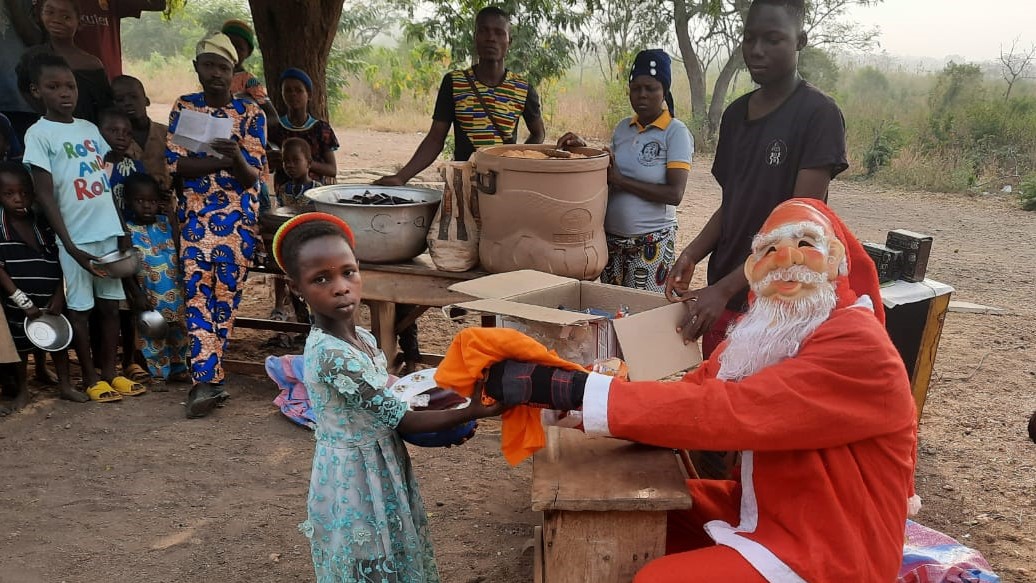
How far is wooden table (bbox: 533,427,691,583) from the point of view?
197 cm

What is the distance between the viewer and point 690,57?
16688 millimetres

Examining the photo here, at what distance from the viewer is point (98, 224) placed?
4.41 meters

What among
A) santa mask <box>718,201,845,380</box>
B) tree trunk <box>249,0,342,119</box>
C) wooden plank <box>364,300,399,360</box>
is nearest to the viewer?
santa mask <box>718,201,845,380</box>

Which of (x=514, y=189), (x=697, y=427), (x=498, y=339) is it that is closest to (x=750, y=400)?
(x=697, y=427)

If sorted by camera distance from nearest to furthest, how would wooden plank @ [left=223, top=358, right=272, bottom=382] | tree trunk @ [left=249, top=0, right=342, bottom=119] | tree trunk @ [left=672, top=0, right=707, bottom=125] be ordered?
1. wooden plank @ [left=223, top=358, right=272, bottom=382]
2. tree trunk @ [left=249, top=0, right=342, bottom=119]
3. tree trunk @ [left=672, top=0, right=707, bottom=125]

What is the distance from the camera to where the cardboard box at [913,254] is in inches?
160

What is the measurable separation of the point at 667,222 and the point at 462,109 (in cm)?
135

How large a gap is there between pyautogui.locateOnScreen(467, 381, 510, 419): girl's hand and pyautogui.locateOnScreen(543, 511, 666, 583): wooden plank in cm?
30

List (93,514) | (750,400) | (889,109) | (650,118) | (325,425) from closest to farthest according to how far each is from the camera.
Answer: (750,400) < (325,425) < (93,514) < (650,118) < (889,109)

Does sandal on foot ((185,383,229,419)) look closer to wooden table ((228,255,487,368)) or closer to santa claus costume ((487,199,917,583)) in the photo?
wooden table ((228,255,487,368))

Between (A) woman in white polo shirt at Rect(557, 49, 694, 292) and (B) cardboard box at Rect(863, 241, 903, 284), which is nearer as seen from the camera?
(A) woman in white polo shirt at Rect(557, 49, 694, 292)

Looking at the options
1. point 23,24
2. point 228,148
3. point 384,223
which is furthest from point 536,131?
point 23,24

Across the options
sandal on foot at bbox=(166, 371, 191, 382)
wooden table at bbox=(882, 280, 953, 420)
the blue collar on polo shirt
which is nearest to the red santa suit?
wooden table at bbox=(882, 280, 953, 420)

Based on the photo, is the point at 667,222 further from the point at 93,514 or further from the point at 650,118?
the point at 93,514
